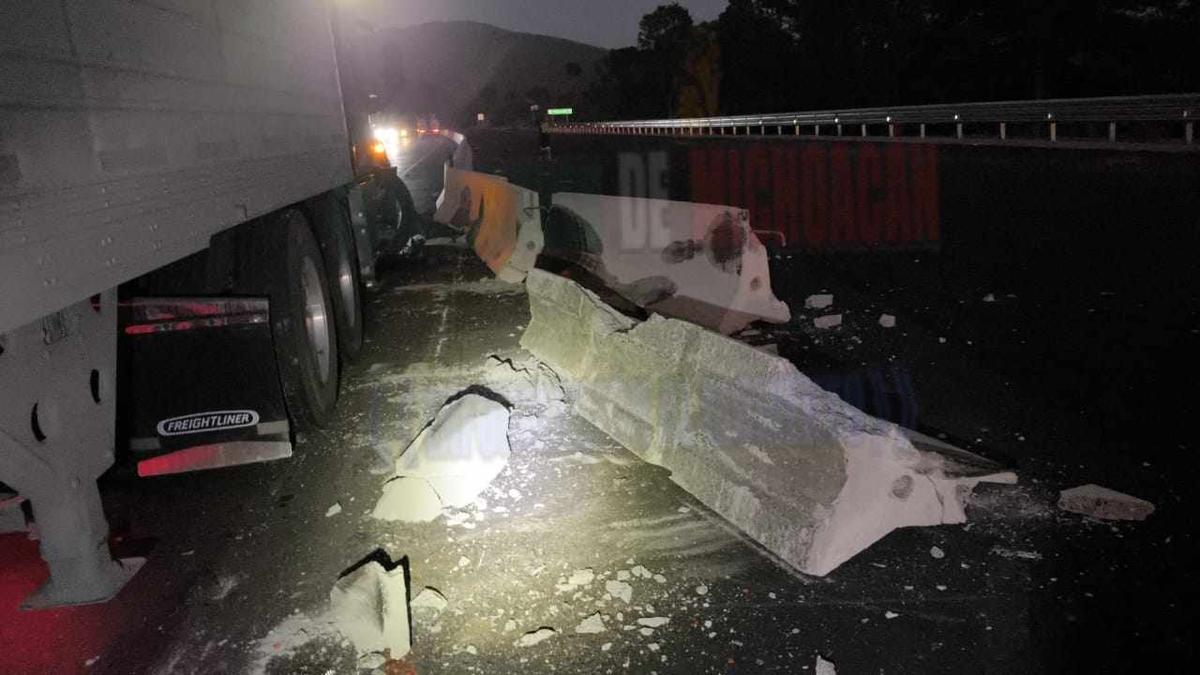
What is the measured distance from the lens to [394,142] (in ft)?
39.9

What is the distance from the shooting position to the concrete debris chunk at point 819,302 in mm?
8430

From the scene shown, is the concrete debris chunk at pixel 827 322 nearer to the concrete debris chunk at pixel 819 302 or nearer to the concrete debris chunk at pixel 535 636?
the concrete debris chunk at pixel 819 302

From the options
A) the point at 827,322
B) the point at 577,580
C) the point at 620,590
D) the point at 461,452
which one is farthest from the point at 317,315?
the point at 827,322

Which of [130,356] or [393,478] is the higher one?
[130,356]

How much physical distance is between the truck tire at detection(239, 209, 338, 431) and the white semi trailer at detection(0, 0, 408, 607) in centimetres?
1

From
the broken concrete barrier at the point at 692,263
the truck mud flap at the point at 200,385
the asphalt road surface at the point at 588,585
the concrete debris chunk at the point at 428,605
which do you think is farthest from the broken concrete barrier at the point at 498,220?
the concrete debris chunk at the point at 428,605

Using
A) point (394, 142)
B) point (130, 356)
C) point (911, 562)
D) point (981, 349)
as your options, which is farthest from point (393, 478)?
point (394, 142)

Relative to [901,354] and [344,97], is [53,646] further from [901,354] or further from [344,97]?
[901,354]

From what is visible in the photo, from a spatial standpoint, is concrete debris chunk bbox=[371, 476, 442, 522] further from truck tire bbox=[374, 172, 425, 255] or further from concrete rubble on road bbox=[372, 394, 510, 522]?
truck tire bbox=[374, 172, 425, 255]

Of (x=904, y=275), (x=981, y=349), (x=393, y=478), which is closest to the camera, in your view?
(x=393, y=478)

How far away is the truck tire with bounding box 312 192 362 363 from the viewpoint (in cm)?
694

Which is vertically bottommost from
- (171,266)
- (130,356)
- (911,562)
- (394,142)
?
(911,562)

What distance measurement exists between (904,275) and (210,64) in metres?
7.45

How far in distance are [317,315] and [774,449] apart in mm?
3745
